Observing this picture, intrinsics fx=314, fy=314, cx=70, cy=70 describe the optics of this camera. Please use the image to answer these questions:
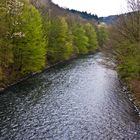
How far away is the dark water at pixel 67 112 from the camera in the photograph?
93.4 ft

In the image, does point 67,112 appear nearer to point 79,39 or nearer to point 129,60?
point 129,60

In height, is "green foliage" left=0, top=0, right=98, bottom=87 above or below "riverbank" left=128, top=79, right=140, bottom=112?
above

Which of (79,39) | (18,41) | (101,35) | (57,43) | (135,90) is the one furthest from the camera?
(101,35)

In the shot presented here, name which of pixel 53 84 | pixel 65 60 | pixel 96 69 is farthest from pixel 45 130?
pixel 65 60

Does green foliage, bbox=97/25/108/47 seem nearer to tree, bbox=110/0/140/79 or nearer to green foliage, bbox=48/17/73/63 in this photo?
green foliage, bbox=48/17/73/63

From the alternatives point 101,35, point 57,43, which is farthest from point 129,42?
point 101,35

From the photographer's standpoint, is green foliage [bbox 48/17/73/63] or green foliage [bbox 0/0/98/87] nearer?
green foliage [bbox 0/0/98/87]

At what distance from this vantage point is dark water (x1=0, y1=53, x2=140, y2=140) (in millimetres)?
28453

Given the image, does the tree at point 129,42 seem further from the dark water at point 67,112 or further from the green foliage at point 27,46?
the green foliage at point 27,46

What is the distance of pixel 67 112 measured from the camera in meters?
34.9

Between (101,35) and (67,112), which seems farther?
(101,35)

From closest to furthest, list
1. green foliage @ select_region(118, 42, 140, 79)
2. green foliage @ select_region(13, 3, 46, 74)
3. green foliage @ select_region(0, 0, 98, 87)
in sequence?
green foliage @ select_region(118, 42, 140, 79), green foliage @ select_region(0, 0, 98, 87), green foliage @ select_region(13, 3, 46, 74)

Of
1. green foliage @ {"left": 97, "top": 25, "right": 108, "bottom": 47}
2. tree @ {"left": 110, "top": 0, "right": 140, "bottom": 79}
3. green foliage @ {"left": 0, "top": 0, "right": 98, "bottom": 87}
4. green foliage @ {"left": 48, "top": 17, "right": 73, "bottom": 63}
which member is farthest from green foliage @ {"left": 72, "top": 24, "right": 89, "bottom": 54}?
tree @ {"left": 110, "top": 0, "right": 140, "bottom": 79}

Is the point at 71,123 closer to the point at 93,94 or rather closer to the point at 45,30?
the point at 93,94
